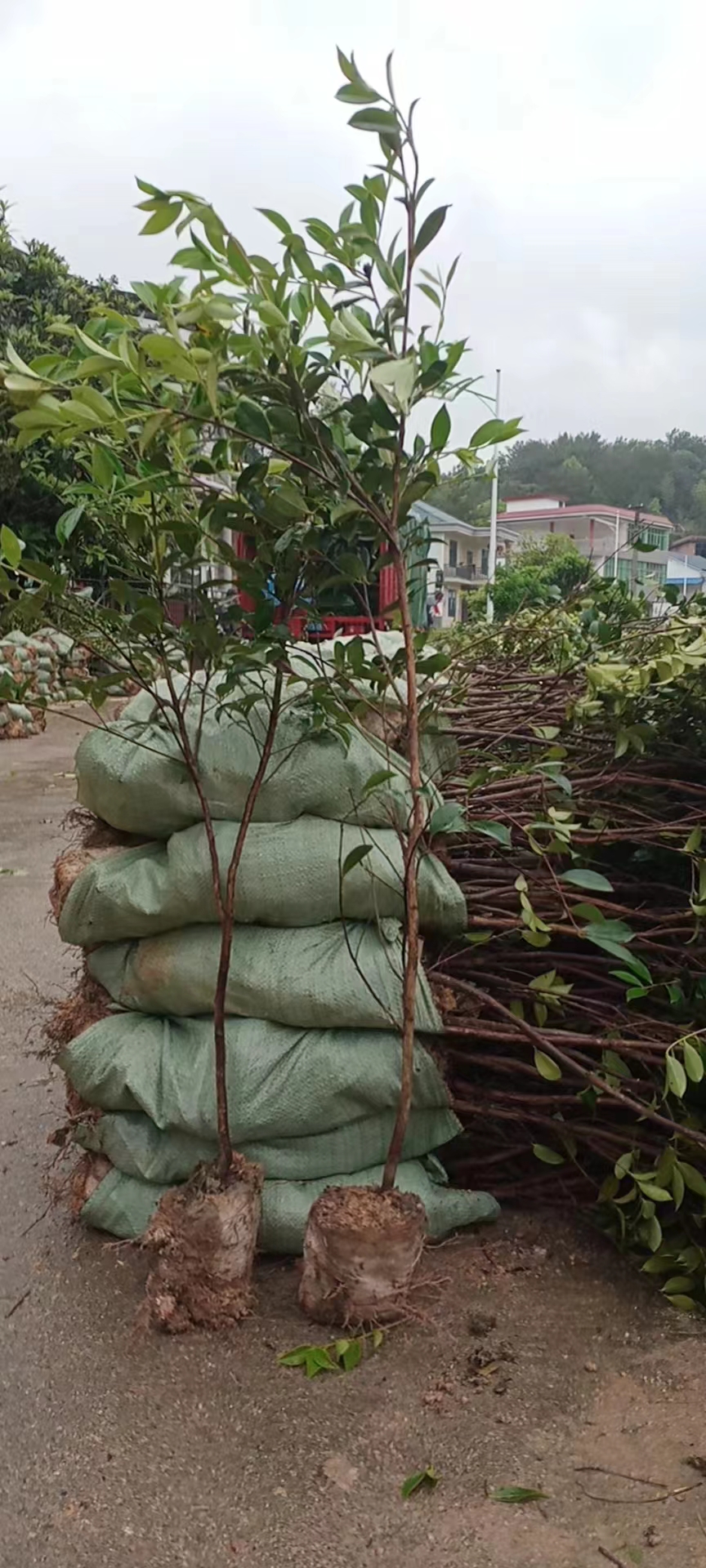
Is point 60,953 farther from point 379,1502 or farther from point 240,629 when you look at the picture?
point 379,1502

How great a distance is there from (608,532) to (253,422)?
28575mm

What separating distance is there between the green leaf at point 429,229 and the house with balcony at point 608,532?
3.37ft

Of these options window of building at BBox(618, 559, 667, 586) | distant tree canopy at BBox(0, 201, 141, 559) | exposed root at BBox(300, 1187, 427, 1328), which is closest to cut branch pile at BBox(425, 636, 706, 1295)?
exposed root at BBox(300, 1187, 427, 1328)

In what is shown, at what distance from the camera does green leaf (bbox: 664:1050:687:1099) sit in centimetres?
180

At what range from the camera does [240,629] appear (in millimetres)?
2027

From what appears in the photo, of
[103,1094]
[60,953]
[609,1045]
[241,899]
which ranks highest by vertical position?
[241,899]

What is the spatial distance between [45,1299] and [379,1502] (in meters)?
0.80

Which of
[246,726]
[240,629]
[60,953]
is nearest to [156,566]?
[240,629]

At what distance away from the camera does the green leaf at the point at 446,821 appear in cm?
180

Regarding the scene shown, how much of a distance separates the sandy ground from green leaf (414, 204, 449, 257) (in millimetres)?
1656

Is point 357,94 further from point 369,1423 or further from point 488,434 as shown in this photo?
point 369,1423

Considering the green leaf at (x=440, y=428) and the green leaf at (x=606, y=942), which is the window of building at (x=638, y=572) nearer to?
the green leaf at (x=606, y=942)

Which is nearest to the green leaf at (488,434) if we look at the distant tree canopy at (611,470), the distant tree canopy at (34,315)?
the distant tree canopy at (34,315)

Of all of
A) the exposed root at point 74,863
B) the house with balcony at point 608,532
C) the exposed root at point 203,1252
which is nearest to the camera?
the exposed root at point 203,1252
